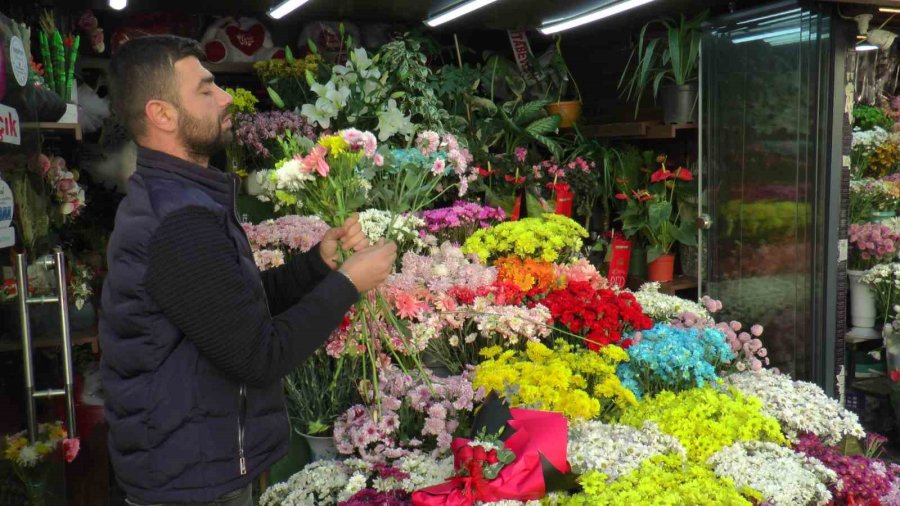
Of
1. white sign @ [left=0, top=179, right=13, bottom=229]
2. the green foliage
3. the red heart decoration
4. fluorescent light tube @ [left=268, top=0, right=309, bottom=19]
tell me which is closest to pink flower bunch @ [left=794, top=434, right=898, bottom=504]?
white sign @ [left=0, top=179, right=13, bottom=229]

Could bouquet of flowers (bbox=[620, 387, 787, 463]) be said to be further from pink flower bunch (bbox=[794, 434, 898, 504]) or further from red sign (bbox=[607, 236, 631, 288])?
red sign (bbox=[607, 236, 631, 288])

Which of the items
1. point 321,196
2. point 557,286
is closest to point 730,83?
point 557,286

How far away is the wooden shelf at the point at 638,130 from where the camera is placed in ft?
14.6

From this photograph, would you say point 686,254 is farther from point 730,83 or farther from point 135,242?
point 135,242

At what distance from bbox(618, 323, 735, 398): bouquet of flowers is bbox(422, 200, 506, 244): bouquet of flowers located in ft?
3.25

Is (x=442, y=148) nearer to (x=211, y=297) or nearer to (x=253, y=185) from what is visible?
(x=211, y=297)

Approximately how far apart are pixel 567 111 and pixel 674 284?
4.10 feet

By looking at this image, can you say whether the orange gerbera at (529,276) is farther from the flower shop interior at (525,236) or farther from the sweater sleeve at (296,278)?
the sweater sleeve at (296,278)

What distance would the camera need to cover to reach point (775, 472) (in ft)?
6.95

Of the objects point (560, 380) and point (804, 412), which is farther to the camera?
point (804, 412)

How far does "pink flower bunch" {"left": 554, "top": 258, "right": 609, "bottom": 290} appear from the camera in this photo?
3.02 metres

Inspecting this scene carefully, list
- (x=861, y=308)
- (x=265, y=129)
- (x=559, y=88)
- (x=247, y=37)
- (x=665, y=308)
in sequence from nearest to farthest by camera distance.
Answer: (x=665, y=308)
(x=265, y=129)
(x=861, y=308)
(x=247, y=37)
(x=559, y=88)

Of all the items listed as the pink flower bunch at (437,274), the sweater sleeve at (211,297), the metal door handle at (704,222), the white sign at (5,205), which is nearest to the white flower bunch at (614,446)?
the pink flower bunch at (437,274)

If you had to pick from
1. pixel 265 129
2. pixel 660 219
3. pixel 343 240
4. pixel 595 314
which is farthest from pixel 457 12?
Result: pixel 343 240
